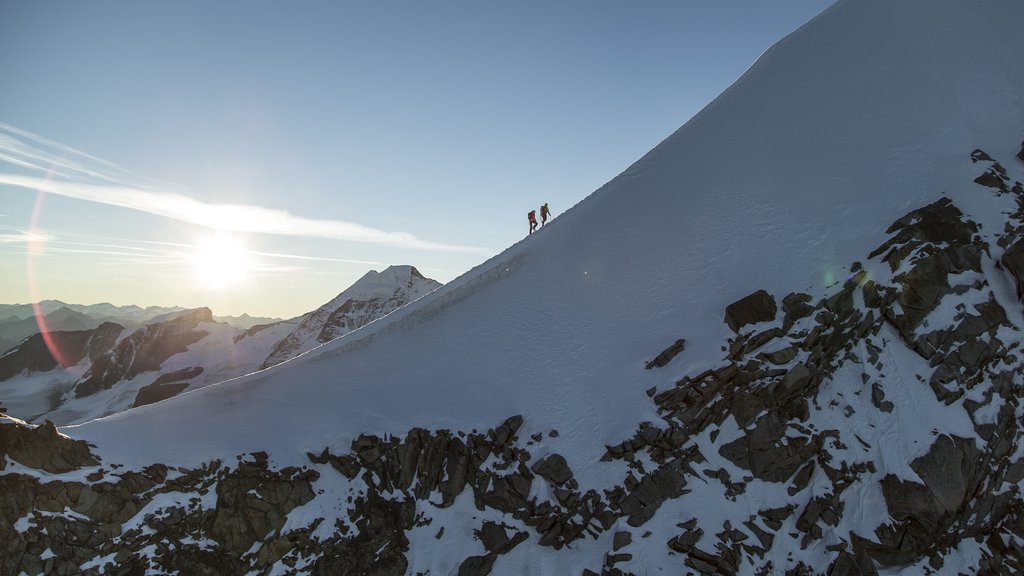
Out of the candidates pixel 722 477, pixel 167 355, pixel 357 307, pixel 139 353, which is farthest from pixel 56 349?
pixel 722 477

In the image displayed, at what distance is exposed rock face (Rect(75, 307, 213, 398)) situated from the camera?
9381 cm

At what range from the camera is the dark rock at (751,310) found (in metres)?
22.1

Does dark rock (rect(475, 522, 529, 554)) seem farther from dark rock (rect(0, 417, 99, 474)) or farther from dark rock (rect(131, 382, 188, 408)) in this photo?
dark rock (rect(131, 382, 188, 408))

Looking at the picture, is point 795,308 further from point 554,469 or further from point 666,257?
point 554,469

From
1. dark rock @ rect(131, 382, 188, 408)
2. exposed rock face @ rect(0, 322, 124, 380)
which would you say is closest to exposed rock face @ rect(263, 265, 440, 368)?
dark rock @ rect(131, 382, 188, 408)

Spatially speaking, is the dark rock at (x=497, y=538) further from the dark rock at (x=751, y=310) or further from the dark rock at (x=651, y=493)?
the dark rock at (x=751, y=310)

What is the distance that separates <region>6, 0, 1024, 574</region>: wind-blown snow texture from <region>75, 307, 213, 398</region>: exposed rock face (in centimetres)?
8728

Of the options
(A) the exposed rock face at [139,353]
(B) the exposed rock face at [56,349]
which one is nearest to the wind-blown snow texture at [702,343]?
(A) the exposed rock face at [139,353]

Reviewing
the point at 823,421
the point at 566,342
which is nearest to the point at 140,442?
the point at 566,342

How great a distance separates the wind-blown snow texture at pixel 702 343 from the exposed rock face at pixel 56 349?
386 ft

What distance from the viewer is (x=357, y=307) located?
304 ft

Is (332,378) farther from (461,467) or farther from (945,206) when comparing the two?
(945,206)

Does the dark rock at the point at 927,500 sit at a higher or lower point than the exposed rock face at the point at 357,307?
lower

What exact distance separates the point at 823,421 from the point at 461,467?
15.4 meters
